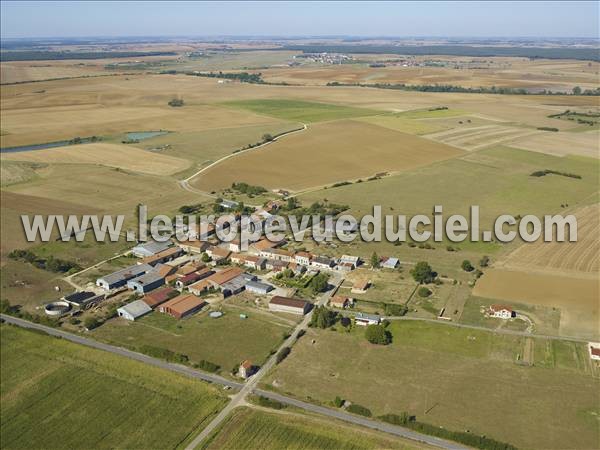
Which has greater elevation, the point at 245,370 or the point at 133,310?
the point at 133,310

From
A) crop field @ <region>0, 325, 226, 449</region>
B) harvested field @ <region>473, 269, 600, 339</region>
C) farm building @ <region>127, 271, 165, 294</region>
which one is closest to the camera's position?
crop field @ <region>0, 325, 226, 449</region>

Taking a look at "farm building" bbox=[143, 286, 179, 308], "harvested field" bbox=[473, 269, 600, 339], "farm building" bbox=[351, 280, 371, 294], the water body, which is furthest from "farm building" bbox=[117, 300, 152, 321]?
the water body

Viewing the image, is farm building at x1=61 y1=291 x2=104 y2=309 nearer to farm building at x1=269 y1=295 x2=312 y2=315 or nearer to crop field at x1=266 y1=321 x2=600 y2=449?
farm building at x1=269 y1=295 x2=312 y2=315

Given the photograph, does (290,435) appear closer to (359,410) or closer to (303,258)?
(359,410)

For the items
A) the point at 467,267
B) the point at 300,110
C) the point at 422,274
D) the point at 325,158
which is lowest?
the point at 467,267

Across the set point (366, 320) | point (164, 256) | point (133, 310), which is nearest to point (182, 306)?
point (133, 310)

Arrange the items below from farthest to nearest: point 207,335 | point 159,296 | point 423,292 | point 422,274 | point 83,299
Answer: point 422,274
point 423,292
point 159,296
point 83,299
point 207,335

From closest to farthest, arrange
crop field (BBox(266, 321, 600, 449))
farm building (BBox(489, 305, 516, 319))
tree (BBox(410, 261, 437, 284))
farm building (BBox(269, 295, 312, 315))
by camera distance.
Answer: crop field (BBox(266, 321, 600, 449))
farm building (BBox(489, 305, 516, 319))
farm building (BBox(269, 295, 312, 315))
tree (BBox(410, 261, 437, 284))
